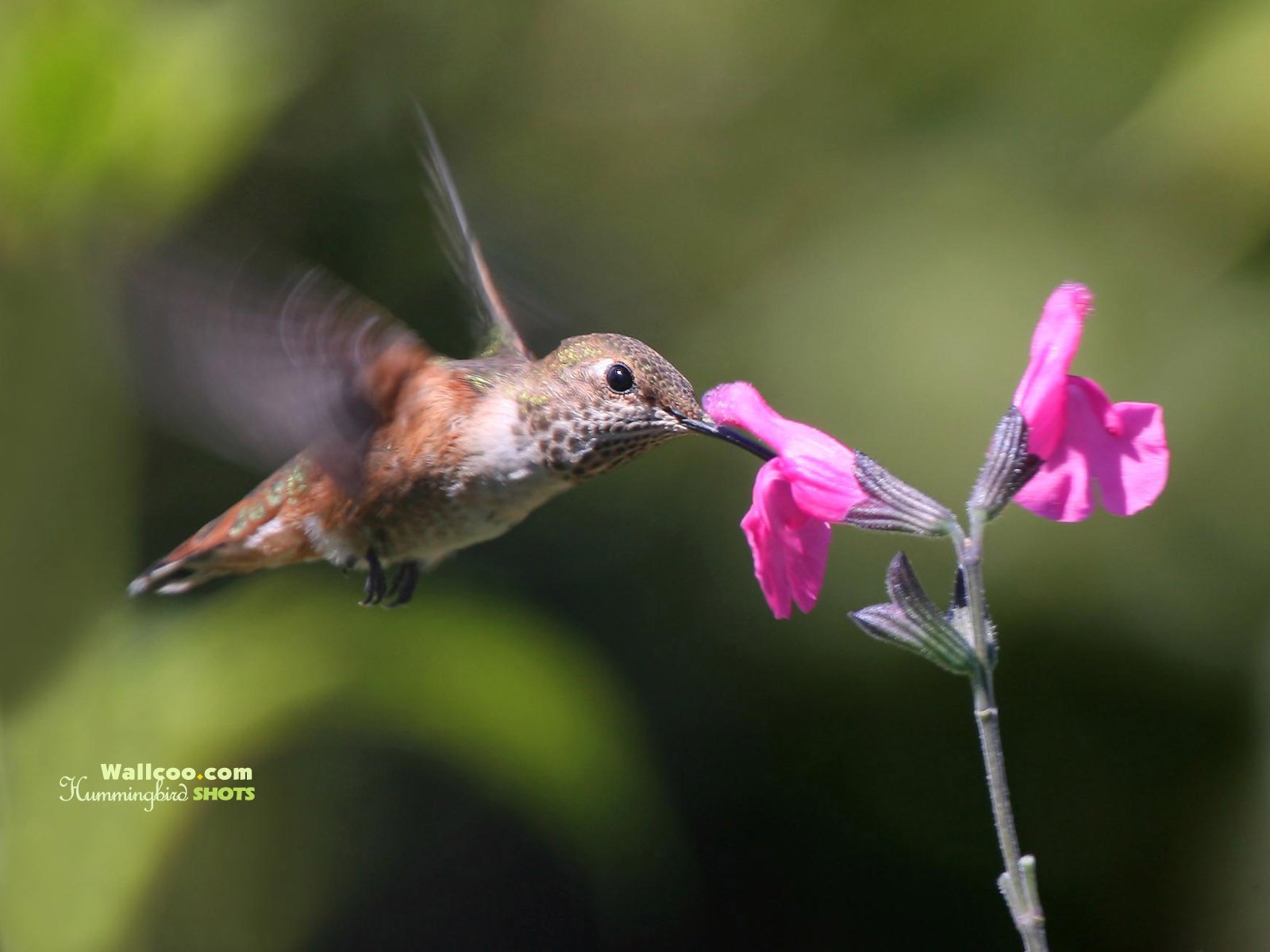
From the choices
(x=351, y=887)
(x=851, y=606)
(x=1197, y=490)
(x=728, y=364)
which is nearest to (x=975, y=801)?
(x=851, y=606)

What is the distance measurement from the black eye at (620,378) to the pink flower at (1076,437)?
386mm

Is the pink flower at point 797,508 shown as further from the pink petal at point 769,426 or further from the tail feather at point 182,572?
the tail feather at point 182,572

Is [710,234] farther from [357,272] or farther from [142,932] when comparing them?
[142,932]

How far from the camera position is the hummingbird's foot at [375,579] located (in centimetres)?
129

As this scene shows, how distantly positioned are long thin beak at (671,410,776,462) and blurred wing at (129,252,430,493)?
0.29 meters

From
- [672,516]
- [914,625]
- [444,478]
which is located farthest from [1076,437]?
[672,516]

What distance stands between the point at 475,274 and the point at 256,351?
0.42 m

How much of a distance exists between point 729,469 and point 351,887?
98 centimetres

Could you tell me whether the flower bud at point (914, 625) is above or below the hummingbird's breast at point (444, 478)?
below

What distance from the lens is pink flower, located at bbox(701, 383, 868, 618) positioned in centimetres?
90

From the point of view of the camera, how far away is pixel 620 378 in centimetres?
114

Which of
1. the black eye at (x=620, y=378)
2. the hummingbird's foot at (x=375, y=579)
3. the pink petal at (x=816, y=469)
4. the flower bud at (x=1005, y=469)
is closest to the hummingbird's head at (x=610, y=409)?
the black eye at (x=620, y=378)

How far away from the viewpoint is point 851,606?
203cm

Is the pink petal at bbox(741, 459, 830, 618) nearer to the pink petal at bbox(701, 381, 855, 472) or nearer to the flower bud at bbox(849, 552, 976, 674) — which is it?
the pink petal at bbox(701, 381, 855, 472)
